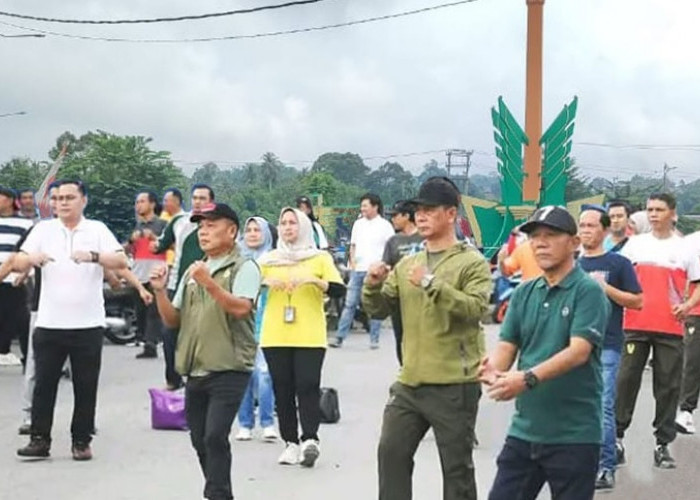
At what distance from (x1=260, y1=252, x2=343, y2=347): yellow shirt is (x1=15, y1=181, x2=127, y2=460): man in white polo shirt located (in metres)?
1.11

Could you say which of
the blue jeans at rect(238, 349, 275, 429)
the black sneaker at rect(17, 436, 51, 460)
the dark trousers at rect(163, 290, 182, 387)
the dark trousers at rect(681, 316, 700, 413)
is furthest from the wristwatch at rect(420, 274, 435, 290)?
the dark trousers at rect(163, 290, 182, 387)

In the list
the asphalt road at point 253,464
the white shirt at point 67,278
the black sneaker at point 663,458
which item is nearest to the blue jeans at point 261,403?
the asphalt road at point 253,464

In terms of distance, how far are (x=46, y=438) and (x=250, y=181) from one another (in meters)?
81.4

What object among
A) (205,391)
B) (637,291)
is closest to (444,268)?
(205,391)

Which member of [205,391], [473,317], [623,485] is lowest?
[623,485]

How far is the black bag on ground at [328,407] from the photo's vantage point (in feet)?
32.6

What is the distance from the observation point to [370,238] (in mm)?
15359

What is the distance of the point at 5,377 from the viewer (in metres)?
12.5

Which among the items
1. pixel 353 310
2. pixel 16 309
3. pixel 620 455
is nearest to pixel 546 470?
pixel 620 455

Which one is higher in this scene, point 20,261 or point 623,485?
point 20,261

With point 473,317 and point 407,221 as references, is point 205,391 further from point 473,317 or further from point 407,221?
point 407,221

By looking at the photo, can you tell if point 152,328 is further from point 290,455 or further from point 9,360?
point 290,455

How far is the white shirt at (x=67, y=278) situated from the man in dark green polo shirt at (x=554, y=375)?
3.99 m

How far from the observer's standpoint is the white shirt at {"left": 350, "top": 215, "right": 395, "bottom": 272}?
50.2 feet
